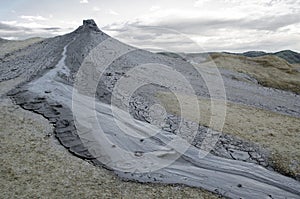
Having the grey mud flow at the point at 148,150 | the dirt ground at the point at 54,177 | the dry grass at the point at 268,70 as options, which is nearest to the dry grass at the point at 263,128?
the grey mud flow at the point at 148,150

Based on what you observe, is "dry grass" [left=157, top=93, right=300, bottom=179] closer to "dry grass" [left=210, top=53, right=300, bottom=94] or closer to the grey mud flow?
the grey mud flow

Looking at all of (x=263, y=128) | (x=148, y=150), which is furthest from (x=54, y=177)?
(x=263, y=128)

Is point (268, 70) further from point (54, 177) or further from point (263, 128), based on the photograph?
point (54, 177)

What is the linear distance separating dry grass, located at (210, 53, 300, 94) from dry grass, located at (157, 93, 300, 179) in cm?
1780

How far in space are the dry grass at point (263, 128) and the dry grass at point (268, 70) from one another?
1780 cm

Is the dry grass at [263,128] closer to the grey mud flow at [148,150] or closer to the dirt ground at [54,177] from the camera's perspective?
the grey mud flow at [148,150]

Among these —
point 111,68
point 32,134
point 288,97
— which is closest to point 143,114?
point 32,134

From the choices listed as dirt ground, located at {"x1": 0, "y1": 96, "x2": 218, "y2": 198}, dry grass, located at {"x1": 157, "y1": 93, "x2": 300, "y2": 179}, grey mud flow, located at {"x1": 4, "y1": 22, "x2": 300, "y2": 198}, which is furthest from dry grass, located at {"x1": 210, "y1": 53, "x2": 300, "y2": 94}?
dirt ground, located at {"x1": 0, "y1": 96, "x2": 218, "y2": 198}

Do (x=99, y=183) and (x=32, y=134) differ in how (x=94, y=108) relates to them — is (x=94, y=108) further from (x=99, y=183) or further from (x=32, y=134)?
(x=99, y=183)

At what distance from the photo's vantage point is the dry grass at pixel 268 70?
39.5 meters

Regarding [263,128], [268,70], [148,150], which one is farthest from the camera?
[268,70]

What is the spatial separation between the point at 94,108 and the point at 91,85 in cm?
424

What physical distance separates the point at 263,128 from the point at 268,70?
1343 inches

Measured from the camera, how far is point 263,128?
18.1 meters
